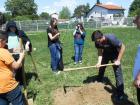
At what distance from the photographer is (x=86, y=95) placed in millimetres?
8922

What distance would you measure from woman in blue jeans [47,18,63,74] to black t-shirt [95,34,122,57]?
270 cm

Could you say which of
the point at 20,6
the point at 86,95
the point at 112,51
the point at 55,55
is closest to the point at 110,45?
the point at 112,51

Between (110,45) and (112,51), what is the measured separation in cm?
29

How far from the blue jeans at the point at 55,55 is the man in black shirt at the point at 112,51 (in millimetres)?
2712

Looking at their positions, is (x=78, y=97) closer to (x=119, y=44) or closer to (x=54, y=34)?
(x=119, y=44)

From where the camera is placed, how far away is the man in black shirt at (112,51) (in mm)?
7969

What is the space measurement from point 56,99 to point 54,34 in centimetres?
278

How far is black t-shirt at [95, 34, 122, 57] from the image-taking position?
812 centimetres

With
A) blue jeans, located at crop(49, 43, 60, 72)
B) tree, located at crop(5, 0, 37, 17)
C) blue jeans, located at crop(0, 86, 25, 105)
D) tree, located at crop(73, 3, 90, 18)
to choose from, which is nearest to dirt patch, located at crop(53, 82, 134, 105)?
blue jeans, located at crop(49, 43, 60, 72)

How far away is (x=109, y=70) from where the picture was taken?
1212cm

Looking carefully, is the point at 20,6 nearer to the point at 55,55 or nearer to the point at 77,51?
the point at 77,51

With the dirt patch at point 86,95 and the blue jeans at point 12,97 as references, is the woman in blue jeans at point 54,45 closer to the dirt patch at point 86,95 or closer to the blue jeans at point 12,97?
the dirt patch at point 86,95

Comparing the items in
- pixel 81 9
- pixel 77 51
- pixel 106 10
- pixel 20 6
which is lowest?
pixel 81 9

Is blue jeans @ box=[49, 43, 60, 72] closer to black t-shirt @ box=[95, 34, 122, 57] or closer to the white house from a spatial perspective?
black t-shirt @ box=[95, 34, 122, 57]
